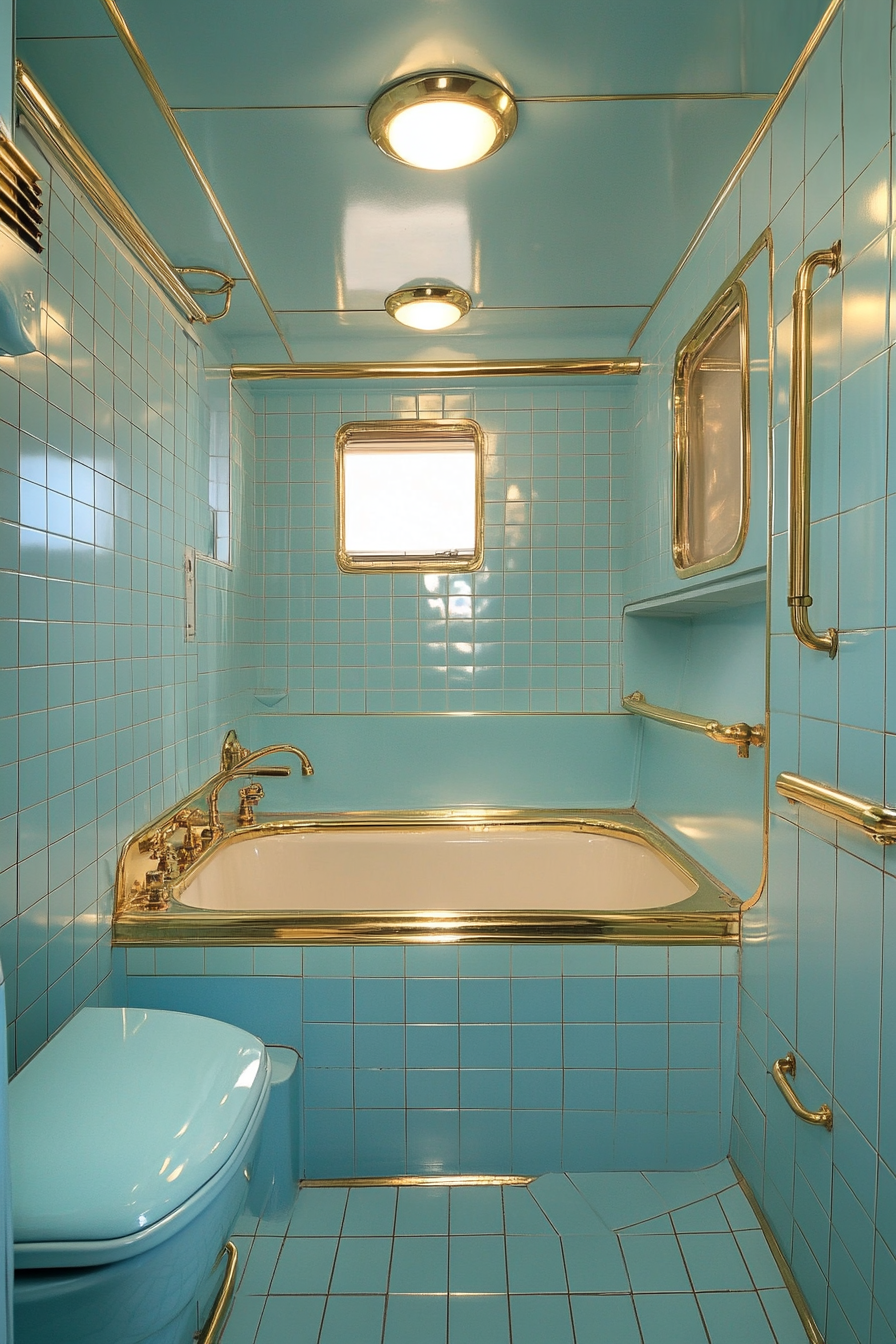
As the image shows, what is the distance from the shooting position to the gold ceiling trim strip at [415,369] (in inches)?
110

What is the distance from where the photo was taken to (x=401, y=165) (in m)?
1.69

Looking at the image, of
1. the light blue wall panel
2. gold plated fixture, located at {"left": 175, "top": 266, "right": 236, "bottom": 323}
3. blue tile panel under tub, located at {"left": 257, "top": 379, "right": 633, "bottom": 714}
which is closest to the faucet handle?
the light blue wall panel

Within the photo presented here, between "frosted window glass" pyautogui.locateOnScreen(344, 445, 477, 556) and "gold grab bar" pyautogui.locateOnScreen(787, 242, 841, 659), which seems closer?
"gold grab bar" pyautogui.locateOnScreen(787, 242, 841, 659)

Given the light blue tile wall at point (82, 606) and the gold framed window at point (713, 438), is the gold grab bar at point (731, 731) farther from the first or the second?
the light blue tile wall at point (82, 606)

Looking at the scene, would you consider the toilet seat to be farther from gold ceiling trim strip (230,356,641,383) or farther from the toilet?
gold ceiling trim strip (230,356,641,383)

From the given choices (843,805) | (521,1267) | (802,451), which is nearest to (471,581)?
(802,451)

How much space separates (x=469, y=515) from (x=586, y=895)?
1.37 meters

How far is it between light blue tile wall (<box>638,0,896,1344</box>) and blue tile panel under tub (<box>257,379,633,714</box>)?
4.46ft

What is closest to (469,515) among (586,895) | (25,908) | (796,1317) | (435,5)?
(586,895)

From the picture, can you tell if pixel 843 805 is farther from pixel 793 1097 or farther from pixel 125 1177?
pixel 125 1177

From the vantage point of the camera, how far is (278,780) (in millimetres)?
2934

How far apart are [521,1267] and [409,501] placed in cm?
228

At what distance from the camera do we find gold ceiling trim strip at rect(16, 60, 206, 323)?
1421 mm

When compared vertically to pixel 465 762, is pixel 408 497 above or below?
→ above
